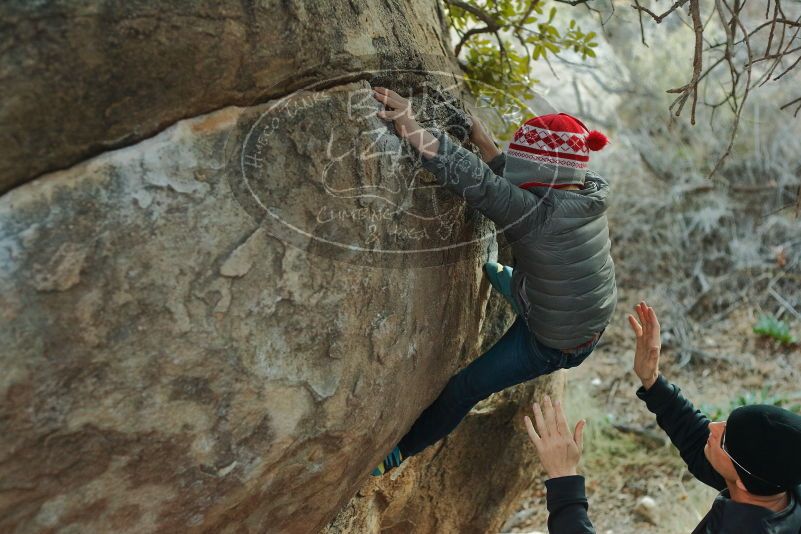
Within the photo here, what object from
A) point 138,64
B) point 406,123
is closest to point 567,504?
point 406,123

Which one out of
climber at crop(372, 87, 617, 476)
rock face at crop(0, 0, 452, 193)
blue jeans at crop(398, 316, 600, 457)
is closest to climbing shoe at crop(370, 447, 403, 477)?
blue jeans at crop(398, 316, 600, 457)

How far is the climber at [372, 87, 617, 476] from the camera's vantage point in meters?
2.29

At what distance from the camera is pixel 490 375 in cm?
272

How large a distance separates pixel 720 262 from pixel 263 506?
5083 millimetres

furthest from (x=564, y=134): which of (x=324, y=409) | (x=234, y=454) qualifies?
(x=234, y=454)

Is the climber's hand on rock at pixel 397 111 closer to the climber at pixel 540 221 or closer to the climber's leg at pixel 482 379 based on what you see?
the climber at pixel 540 221

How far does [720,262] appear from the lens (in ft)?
20.5

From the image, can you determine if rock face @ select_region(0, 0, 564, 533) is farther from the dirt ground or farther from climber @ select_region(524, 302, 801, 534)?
the dirt ground

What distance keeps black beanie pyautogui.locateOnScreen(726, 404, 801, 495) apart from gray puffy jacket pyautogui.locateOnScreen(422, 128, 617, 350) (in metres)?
0.61

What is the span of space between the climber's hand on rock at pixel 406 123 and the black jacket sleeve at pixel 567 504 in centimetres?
101

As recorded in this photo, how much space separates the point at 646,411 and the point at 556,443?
3261 mm

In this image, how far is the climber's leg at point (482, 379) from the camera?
2713 mm

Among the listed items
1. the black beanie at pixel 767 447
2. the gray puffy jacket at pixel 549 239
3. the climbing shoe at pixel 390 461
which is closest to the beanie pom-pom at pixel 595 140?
the gray puffy jacket at pixel 549 239

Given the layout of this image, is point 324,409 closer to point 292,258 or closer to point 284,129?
point 292,258
